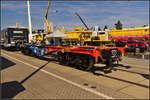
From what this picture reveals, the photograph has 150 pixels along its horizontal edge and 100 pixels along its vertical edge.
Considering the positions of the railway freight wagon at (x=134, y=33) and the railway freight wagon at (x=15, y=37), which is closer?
the railway freight wagon at (x=15, y=37)

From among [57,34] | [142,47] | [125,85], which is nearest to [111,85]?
[125,85]

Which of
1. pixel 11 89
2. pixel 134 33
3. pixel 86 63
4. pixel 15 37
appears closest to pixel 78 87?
pixel 11 89

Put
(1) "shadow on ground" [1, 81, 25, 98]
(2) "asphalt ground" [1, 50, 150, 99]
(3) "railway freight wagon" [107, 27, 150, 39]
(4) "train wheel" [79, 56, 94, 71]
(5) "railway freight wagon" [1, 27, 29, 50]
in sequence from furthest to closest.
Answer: (3) "railway freight wagon" [107, 27, 150, 39], (5) "railway freight wagon" [1, 27, 29, 50], (4) "train wheel" [79, 56, 94, 71], (1) "shadow on ground" [1, 81, 25, 98], (2) "asphalt ground" [1, 50, 150, 99]

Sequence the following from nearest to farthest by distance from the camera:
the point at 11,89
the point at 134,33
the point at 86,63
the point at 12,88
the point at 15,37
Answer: the point at 11,89 < the point at 12,88 < the point at 86,63 < the point at 15,37 < the point at 134,33

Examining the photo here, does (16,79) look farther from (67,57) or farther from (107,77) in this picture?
(107,77)

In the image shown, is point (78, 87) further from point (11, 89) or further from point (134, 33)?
point (134, 33)

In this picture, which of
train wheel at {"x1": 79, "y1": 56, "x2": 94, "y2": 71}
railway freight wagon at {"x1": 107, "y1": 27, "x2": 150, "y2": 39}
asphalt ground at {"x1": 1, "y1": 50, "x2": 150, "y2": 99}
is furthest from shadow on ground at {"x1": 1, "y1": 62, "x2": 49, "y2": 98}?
railway freight wagon at {"x1": 107, "y1": 27, "x2": 150, "y2": 39}

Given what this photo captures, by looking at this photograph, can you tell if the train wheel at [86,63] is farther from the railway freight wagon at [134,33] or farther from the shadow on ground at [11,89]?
the railway freight wagon at [134,33]

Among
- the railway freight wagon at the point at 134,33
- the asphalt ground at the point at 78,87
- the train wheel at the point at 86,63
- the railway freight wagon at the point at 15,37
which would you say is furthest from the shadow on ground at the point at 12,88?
the railway freight wagon at the point at 134,33

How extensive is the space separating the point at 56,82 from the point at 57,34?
246 inches

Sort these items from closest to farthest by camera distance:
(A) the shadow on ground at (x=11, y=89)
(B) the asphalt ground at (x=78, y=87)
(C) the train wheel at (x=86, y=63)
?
(B) the asphalt ground at (x=78, y=87), (A) the shadow on ground at (x=11, y=89), (C) the train wheel at (x=86, y=63)

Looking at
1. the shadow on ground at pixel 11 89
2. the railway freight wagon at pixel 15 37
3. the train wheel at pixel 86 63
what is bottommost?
the shadow on ground at pixel 11 89

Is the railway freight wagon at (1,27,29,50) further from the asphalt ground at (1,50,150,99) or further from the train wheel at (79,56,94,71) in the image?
the asphalt ground at (1,50,150,99)

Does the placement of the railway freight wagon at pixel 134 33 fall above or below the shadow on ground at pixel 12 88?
above
